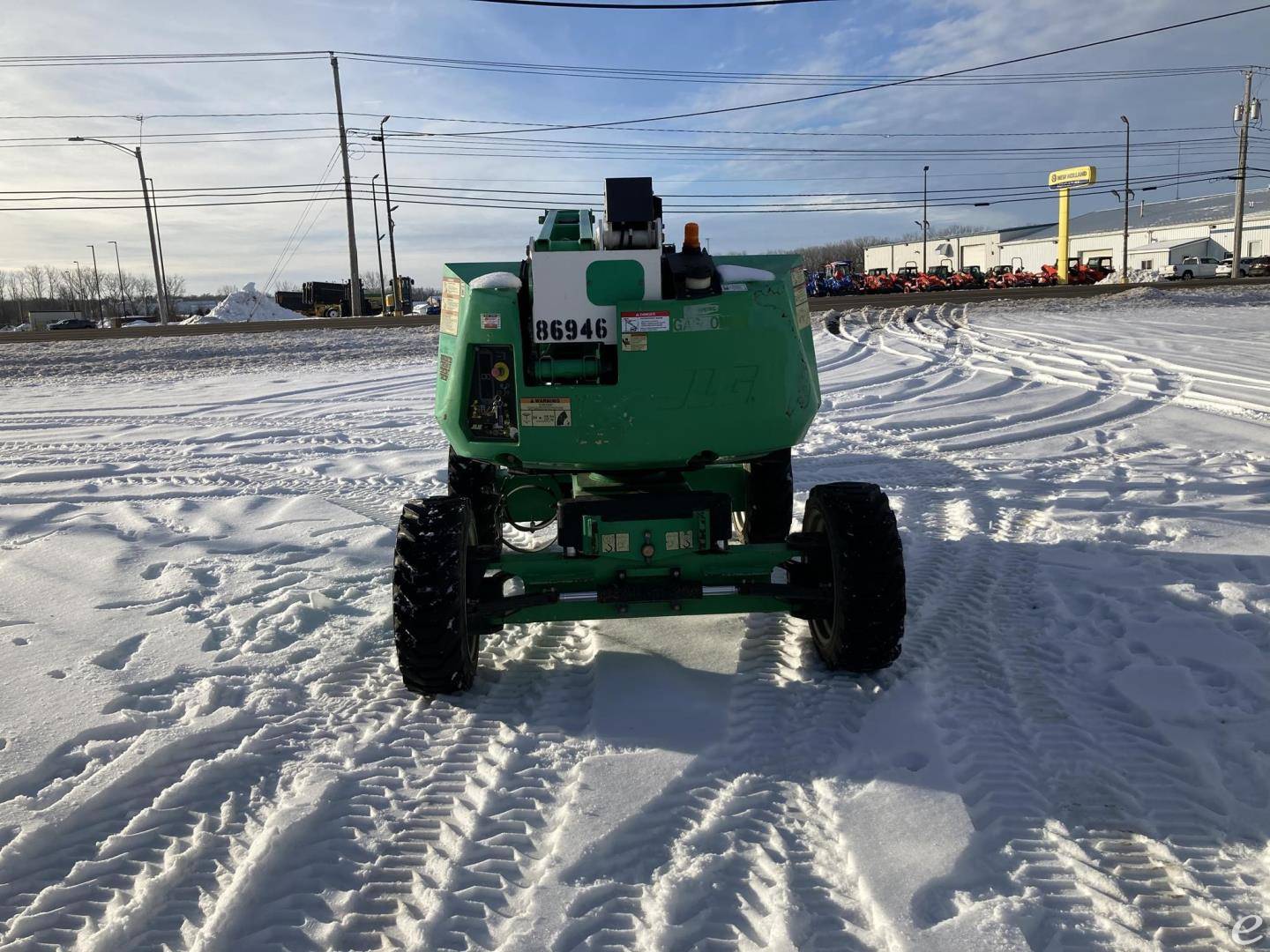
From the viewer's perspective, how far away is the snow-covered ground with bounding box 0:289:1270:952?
2.83 metres

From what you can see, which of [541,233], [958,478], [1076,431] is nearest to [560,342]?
[541,233]

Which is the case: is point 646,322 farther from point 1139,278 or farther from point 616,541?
point 1139,278

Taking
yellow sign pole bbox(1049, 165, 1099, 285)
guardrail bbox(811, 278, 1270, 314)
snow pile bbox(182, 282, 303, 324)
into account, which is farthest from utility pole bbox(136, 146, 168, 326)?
yellow sign pole bbox(1049, 165, 1099, 285)

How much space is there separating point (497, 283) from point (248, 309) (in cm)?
5585

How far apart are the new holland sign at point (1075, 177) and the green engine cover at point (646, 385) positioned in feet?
209

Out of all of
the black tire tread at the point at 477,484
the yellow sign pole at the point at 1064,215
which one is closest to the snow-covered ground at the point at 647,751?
the black tire tread at the point at 477,484

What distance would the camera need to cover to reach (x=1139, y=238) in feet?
232

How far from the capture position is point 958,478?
8.48m

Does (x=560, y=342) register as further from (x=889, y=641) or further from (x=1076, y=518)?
(x=1076, y=518)

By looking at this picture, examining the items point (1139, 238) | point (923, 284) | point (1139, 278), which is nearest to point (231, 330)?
point (923, 284)

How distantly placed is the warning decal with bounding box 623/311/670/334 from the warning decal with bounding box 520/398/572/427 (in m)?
0.47

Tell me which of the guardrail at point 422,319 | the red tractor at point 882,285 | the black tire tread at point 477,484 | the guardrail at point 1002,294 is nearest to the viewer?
the black tire tread at point 477,484

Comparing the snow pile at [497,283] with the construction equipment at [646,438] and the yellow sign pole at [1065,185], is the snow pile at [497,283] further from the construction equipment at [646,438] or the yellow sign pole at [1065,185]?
the yellow sign pole at [1065,185]

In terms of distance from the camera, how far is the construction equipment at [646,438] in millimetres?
4305
